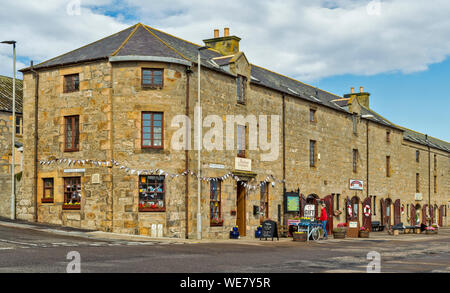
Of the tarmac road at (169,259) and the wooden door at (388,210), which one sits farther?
the wooden door at (388,210)

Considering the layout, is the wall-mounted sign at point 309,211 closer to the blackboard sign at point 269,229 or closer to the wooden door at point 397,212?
→ the blackboard sign at point 269,229

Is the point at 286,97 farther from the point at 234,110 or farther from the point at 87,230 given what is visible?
the point at 87,230

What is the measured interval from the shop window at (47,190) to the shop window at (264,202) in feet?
36.2

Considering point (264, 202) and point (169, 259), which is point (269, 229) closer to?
point (264, 202)

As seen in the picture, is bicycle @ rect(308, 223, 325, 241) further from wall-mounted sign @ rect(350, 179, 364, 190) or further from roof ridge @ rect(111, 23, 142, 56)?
wall-mounted sign @ rect(350, 179, 364, 190)

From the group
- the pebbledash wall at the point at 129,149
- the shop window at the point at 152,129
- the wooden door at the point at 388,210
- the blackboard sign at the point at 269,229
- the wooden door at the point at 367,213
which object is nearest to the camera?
the pebbledash wall at the point at 129,149

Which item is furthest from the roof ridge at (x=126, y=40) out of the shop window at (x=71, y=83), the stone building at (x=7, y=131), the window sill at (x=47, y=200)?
the stone building at (x=7, y=131)

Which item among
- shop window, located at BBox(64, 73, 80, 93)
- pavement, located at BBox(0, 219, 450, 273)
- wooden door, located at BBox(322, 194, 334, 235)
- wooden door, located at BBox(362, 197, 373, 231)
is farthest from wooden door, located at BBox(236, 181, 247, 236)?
wooden door, located at BBox(362, 197, 373, 231)

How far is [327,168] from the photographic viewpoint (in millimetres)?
37531

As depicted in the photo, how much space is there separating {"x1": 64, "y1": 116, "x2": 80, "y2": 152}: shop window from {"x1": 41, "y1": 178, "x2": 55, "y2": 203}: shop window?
198 cm

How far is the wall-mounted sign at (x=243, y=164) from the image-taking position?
2898 centimetres

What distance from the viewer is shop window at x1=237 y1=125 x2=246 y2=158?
29484 mm

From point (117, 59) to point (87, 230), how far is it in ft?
25.5
